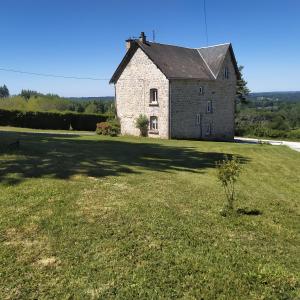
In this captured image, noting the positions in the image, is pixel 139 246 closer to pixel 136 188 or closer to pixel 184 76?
pixel 136 188

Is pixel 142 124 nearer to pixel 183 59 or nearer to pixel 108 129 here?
pixel 108 129

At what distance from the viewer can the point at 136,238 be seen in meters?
6.32

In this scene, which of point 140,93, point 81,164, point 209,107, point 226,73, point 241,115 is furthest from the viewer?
point 241,115

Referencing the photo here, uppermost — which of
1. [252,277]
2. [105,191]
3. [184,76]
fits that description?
[184,76]

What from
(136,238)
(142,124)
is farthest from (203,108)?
(136,238)

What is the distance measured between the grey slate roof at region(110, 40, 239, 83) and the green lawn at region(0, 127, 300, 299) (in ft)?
73.8

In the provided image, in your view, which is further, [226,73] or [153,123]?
[226,73]

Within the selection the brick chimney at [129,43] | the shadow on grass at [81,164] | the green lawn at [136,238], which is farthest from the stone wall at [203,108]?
the green lawn at [136,238]

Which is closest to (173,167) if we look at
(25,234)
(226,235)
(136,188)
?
(136,188)

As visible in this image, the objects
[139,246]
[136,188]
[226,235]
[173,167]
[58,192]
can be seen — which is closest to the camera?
[139,246]

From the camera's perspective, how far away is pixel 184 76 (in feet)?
105

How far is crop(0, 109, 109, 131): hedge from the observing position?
4250cm

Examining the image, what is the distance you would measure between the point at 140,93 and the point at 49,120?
14910 mm

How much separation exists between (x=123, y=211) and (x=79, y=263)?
83.8 inches
